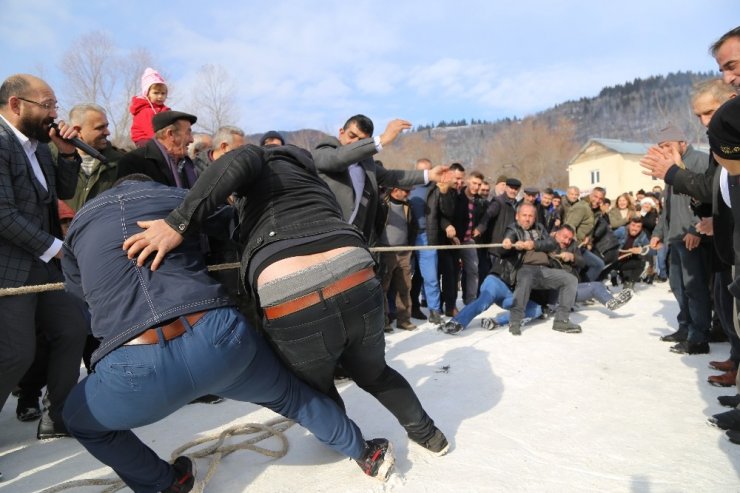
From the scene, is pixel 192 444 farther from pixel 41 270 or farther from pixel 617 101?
pixel 617 101

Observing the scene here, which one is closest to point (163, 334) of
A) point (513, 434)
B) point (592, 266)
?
point (513, 434)

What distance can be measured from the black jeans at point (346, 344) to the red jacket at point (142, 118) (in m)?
2.95

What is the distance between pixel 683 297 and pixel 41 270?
207 inches

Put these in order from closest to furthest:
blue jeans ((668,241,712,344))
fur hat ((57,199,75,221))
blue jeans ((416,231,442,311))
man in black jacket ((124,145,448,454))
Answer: man in black jacket ((124,145,448,454)) < fur hat ((57,199,75,221)) < blue jeans ((668,241,712,344)) < blue jeans ((416,231,442,311))

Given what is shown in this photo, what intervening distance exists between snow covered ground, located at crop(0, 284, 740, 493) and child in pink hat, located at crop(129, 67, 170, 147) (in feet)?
7.82

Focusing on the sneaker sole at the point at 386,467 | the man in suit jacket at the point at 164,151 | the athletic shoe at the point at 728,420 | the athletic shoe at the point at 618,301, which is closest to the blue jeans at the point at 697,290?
the athletic shoe at the point at 618,301

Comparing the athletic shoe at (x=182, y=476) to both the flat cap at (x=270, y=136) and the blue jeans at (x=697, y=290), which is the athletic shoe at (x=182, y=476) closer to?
the flat cap at (x=270, y=136)

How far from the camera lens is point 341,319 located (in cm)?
196

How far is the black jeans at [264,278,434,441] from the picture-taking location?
1934 mm

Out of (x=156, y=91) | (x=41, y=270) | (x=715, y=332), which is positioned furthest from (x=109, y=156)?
(x=715, y=332)

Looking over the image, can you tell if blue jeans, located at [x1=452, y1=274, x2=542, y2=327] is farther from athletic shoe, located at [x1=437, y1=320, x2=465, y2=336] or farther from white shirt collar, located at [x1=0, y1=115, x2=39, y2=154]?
white shirt collar, located at [x1=0, y1=115, x2=39, y2=154]

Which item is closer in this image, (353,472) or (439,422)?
(353,472)

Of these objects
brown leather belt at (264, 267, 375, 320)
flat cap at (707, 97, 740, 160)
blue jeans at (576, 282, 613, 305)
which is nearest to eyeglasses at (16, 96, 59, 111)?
brown leather belt at (264, 267, 375, 320)

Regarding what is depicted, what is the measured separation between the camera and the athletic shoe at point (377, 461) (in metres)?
2.20
